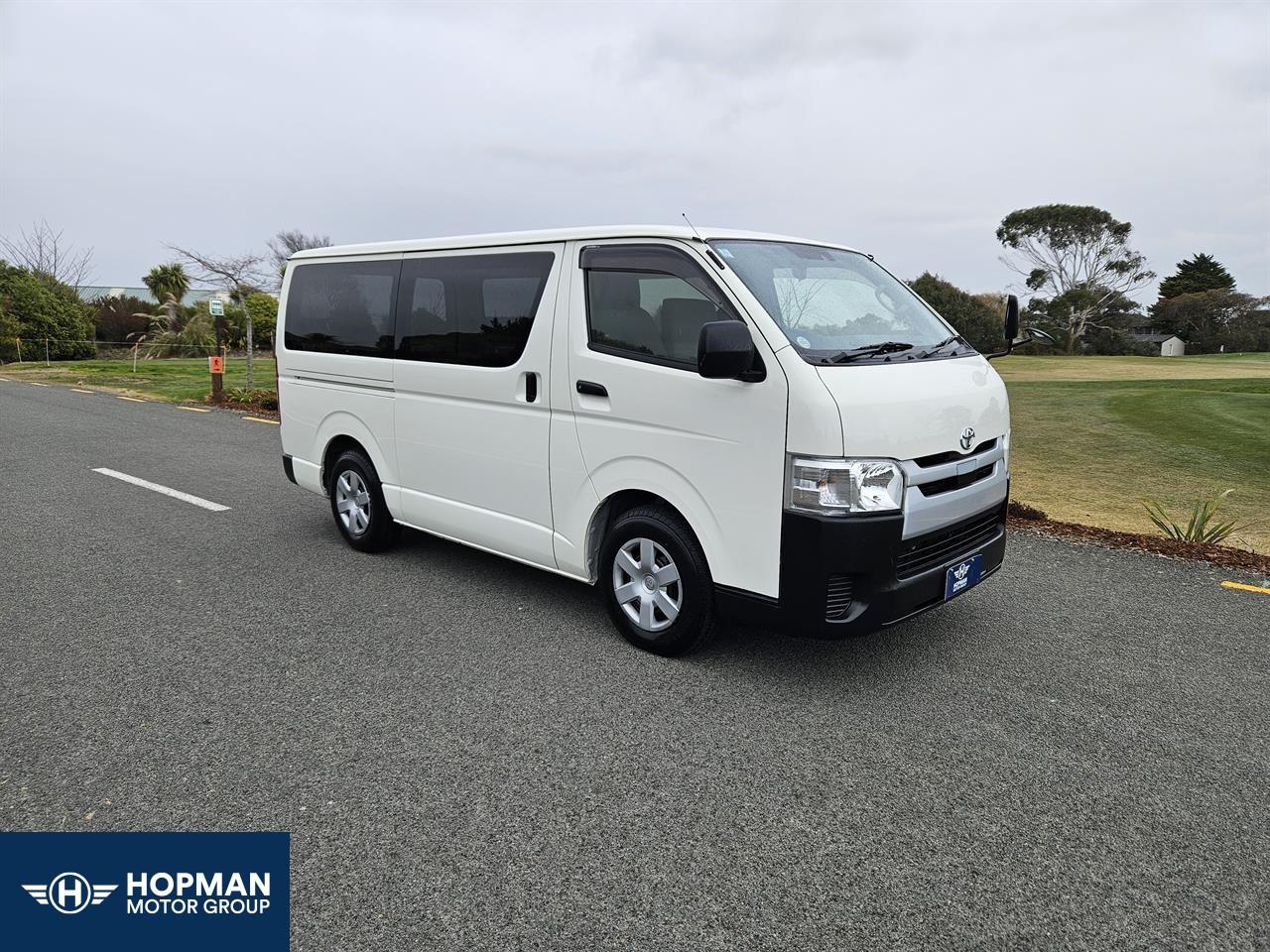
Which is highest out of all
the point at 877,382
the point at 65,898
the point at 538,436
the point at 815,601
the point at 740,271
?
the point at 740,271

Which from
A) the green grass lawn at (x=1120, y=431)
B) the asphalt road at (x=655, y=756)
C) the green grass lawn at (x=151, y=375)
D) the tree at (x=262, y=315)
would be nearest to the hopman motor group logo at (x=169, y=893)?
the asphalt road at (x=655, y=756)

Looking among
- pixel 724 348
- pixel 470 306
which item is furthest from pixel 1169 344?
pixel 724 348

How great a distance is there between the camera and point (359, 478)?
5.82m

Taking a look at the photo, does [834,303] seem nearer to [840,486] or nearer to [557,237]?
[840,486]

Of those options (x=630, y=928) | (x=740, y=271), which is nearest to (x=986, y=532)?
(x=740, y=271)

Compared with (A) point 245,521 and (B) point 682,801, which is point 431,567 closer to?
(A) point 245,521

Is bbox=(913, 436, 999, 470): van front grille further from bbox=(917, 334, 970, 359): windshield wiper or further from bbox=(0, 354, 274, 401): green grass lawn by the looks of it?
bbox=(0, 354, 274, 401): green grass lawn

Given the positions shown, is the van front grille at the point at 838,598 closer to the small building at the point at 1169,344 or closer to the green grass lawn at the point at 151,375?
the green grass lawn at the point at 151,375

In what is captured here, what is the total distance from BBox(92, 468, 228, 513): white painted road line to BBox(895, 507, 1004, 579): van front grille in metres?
5.76

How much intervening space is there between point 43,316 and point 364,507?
34.8 metres

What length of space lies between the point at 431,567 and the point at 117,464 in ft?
18.7

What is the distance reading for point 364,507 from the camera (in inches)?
229

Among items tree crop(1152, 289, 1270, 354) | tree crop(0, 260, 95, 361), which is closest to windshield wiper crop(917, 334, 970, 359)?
tree crop(0, 260, 95, 361)

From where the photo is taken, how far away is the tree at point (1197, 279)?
171 ft
